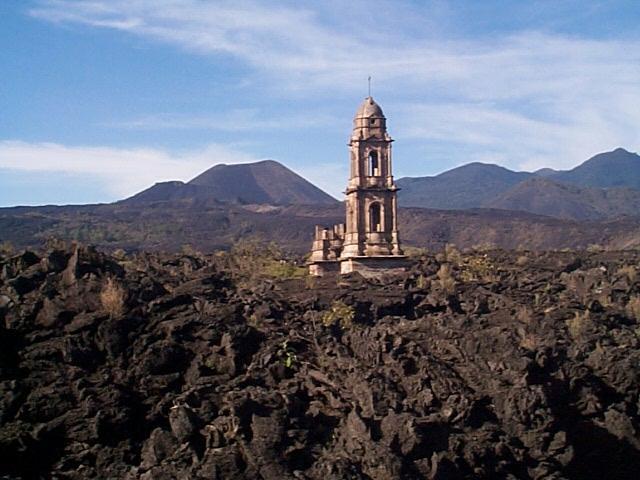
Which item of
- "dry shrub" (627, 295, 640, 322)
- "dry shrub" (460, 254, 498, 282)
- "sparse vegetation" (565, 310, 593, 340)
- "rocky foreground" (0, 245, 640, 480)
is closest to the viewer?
"rocky foreground" (0, 245, 640, 480)

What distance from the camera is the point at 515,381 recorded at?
1015 inches

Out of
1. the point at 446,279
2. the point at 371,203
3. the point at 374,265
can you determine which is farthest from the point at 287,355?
the point at 371,203

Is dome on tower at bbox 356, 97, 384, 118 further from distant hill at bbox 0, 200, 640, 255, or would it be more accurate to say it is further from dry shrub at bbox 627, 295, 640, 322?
distant hill at bbox 0, 200, 640, 255

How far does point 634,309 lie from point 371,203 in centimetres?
1421

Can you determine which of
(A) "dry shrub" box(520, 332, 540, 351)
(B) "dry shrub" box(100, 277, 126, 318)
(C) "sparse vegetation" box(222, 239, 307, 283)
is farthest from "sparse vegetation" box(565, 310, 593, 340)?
(B) "dry shrub" box(100, 277, 126, 318)

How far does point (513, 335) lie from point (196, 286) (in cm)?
1094

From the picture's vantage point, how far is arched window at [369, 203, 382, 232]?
51188 mm

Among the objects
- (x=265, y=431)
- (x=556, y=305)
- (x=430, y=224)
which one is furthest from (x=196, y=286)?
(x=430, y=224)

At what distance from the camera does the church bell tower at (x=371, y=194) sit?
5091cm

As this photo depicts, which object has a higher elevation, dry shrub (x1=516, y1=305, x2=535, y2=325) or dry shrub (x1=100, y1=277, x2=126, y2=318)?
dry shrub (x1=100, y1=277, x2=126, y2=318)

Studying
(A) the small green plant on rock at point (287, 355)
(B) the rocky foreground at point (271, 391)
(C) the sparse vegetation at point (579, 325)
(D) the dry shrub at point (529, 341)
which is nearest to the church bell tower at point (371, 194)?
(C) the sparse vegetation at point (579, 325)

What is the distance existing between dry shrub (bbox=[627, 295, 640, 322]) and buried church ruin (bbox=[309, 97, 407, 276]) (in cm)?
1160

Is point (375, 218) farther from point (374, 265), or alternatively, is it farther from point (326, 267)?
point (326, 267)

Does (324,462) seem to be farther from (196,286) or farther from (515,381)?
(196,286)
